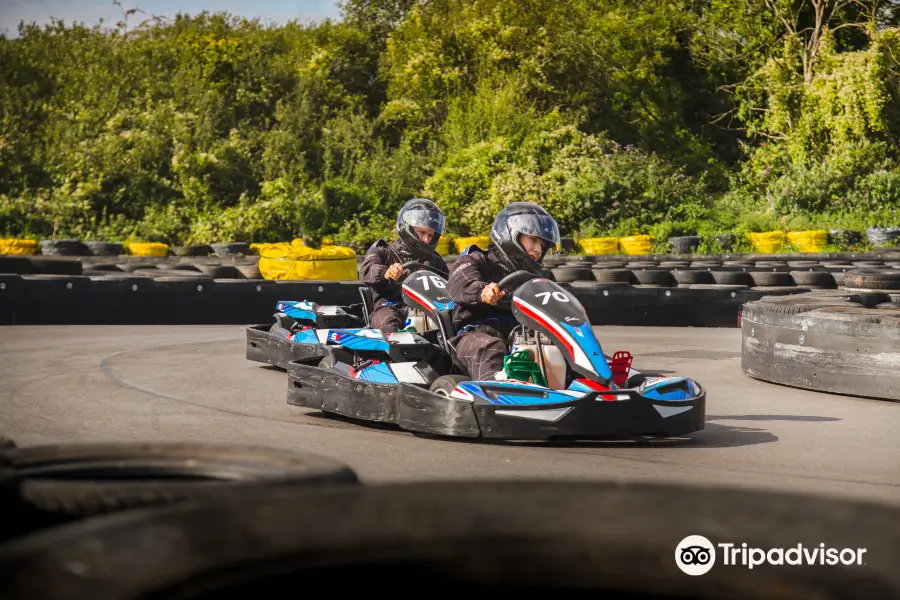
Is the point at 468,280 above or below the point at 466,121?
below

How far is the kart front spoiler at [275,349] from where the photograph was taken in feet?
26.1

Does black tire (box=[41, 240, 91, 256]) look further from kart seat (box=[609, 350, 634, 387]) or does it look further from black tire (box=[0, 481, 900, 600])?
black tire (box=[0, 481, 900, 600])

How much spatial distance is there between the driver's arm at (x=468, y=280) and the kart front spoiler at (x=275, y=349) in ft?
5.90

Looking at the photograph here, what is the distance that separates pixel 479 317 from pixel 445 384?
0.77 metres

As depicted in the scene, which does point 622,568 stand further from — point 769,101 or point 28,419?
point 769,101

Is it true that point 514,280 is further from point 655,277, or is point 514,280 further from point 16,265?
point 16,265

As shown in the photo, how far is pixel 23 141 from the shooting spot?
28.8 m

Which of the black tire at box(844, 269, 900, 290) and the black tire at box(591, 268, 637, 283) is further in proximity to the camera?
the black tire at box(591, 268, 637, 283)

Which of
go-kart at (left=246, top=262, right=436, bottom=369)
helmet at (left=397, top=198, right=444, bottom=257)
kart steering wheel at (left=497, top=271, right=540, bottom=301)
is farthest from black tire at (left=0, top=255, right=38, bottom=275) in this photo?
kart steering wheel at (left=497, top=271, right=540, bottom=301)

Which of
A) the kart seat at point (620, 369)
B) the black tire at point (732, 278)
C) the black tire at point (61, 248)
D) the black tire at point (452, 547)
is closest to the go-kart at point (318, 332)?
the kart seat at point (620, 369)

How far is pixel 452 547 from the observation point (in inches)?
71.9

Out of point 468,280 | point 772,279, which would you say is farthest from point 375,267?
point 772,279

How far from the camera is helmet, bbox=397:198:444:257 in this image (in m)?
7.90

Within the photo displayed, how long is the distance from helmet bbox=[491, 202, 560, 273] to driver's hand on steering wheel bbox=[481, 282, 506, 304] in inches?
12.2
